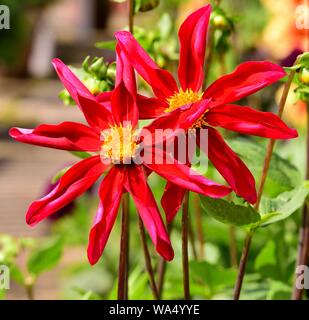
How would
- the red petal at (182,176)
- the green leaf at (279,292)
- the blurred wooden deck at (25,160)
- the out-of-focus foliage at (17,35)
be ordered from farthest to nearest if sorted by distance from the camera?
the out-of-focus foliage at (17,35) → the blurred wooden deck at (25,160) → the green leaf at (279,292) → the red petal at (182,176)

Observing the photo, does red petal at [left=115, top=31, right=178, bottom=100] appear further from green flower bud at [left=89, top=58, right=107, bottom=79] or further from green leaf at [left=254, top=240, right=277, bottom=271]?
green leaf at [left=254, top=240, right=277, bottom=271]

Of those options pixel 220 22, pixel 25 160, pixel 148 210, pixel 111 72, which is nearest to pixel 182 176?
pixel 148 210

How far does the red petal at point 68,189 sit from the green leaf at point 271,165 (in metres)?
0.15

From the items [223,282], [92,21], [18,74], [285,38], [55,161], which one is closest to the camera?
[223,282]

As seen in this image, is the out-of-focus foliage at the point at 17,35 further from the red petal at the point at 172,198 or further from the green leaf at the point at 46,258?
the red petal at the point at 172,198

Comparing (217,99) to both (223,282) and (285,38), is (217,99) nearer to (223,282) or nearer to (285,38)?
(223,282)

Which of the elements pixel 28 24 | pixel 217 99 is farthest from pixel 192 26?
pixel 28 24

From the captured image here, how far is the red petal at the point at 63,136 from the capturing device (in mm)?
374

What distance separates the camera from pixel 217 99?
1.28 feet

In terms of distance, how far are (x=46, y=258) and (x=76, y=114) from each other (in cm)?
303

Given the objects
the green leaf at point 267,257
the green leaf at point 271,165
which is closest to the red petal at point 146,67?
the green leaf at point 271,165

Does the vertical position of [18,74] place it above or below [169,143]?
below
